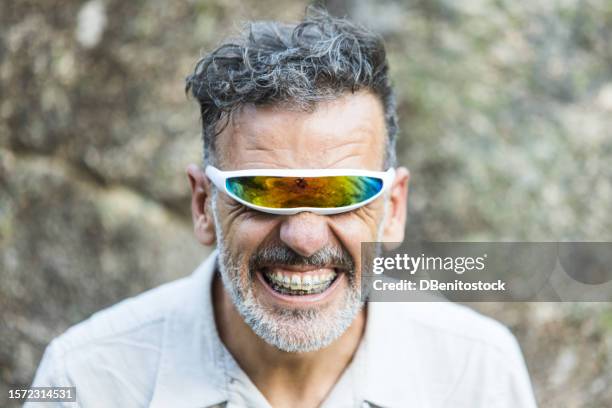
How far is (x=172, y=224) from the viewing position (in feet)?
15.3

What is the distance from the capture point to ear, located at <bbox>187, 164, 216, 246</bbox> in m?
2.92

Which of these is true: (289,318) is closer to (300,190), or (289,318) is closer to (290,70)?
(300,190)

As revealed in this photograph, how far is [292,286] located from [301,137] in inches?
22.3

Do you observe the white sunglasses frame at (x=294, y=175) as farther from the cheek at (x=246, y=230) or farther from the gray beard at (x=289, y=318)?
the gray beard at (x=289, y=318)

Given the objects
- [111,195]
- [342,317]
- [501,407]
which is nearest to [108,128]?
[111,195]

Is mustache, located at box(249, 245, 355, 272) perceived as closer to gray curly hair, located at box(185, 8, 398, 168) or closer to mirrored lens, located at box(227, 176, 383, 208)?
mirrored lens, located at box(227, 176, 383, 208)

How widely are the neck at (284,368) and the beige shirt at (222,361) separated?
6 centimetres

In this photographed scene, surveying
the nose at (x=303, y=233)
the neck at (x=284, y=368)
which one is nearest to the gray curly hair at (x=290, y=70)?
the nose at (x=303, y=233)

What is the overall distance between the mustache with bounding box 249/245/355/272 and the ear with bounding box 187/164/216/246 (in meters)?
0.38

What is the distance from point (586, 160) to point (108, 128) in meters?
3.32

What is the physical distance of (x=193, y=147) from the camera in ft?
15.3

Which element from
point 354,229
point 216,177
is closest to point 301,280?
point 354,229

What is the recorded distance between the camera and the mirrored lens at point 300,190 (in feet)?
8.21

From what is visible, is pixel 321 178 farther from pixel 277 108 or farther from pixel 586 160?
pixel 586 160
